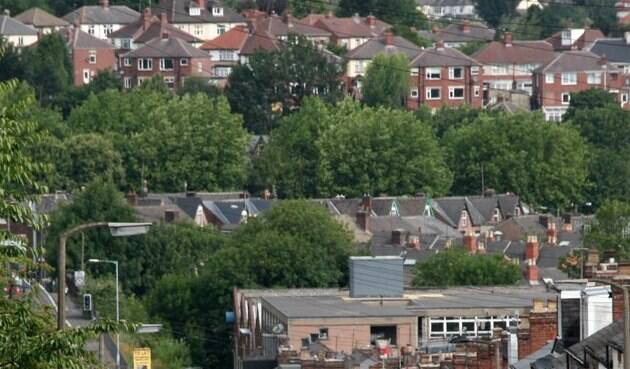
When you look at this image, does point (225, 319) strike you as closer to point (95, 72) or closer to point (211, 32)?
point (95, 72)

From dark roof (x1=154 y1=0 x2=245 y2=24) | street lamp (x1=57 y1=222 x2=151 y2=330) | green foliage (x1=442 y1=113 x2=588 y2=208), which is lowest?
green foliage (x1=442 y1=113 x2=588 y2=208)

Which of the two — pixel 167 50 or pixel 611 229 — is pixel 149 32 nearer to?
pixel 167 50

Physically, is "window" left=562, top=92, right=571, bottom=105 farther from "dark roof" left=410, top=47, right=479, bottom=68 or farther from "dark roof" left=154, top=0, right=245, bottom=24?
"dark roof" left=154, top=0, right=245, bottom=24

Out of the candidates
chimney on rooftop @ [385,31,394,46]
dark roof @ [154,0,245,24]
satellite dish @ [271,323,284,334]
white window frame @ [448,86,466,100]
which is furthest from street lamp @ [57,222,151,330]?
dark roof @ [154,0,245,24]

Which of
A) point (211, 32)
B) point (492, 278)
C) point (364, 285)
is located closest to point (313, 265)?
point (492, 278)

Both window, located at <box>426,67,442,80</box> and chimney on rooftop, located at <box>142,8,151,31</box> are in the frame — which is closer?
window, located at <box>426,67,442,80</box>

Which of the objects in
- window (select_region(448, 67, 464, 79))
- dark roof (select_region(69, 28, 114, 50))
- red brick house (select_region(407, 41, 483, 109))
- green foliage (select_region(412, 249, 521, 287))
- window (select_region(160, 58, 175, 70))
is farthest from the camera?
dark roof (select_region(69, 28, 114, 50))

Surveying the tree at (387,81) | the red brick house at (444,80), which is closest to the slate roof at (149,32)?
the tree at (387,81)
